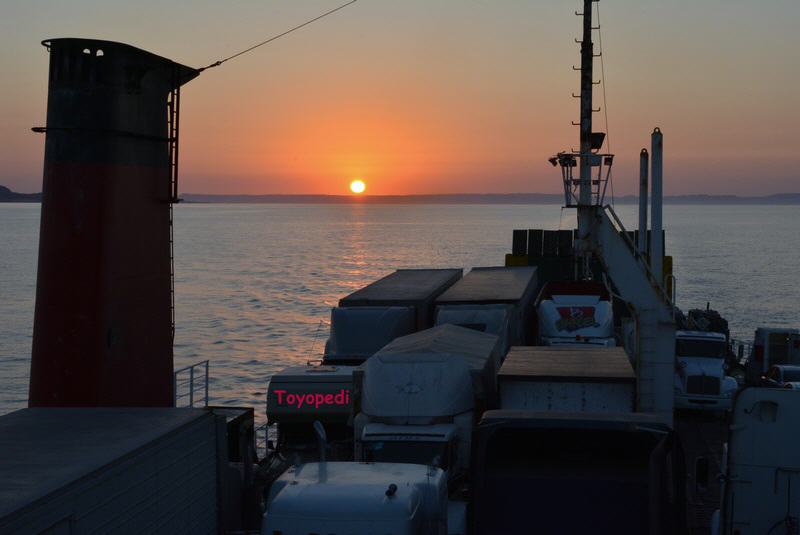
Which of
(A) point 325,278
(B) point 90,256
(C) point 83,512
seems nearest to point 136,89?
(B) point 90,256

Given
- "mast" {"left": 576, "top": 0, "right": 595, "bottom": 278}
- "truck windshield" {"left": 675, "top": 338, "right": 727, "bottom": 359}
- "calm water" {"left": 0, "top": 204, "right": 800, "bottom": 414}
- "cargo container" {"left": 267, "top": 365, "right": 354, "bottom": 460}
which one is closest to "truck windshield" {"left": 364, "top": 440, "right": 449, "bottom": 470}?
"cargo container" {"left": 267, "top": 365, "right": 354, "bottom": 460}

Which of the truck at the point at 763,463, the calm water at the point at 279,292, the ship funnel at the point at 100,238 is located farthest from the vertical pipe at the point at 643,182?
the calm water at the point at 279,292

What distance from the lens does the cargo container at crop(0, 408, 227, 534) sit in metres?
8.43

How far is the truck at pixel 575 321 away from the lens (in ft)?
93.6

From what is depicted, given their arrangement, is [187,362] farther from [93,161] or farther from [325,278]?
[325,278]

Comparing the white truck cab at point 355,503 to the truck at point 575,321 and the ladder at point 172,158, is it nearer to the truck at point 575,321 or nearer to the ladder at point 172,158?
the ladder at point 172,158

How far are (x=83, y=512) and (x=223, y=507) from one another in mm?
4021

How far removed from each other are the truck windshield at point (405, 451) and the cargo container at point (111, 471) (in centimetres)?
347

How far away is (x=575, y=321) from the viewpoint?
28922mm

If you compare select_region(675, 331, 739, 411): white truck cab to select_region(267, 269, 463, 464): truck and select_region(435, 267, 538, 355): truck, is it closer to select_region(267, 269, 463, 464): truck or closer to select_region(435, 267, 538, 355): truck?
select_region(435, 267, 538, 355): truck

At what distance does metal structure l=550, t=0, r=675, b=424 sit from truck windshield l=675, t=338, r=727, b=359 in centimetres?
722

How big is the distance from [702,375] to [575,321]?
3917 millimetres

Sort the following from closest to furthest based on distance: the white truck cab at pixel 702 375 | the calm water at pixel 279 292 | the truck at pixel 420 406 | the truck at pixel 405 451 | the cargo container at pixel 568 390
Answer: the truck at pixel 405 451 → the truck at pixel 420 406 → the cargo container at pixel 568 390 → the white truck cab at pixel 702 375 → the calm water at pixel 279 292

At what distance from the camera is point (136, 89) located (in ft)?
51.4
